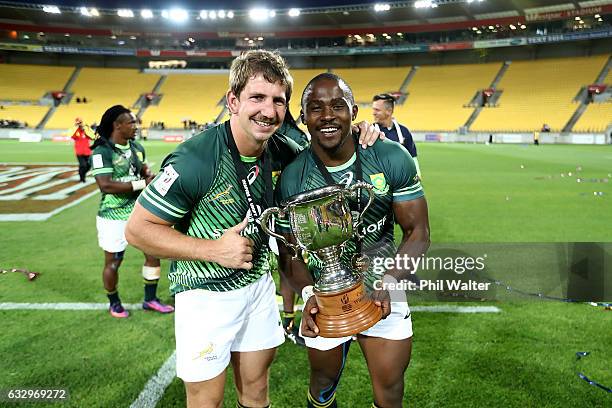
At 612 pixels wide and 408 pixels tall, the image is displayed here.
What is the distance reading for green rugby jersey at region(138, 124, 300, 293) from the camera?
1.98 metres

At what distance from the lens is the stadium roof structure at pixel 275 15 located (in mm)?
40938

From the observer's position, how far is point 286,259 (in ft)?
7.76

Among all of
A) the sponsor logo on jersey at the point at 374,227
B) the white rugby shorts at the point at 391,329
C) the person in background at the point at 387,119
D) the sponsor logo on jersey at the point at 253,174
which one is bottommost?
the white rugby shorts at the point at 391,329

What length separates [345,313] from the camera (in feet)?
6.02

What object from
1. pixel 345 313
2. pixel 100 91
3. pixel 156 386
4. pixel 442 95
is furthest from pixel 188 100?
pixel 345 313

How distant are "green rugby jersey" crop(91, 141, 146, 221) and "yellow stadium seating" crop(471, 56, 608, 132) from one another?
37.6 meters

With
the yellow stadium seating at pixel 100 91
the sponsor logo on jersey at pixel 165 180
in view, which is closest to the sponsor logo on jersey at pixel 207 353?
the sponsor logo on jersey at pixel 165 180

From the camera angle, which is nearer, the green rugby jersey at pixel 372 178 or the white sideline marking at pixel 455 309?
the green rugby jersey at pixel 372 178

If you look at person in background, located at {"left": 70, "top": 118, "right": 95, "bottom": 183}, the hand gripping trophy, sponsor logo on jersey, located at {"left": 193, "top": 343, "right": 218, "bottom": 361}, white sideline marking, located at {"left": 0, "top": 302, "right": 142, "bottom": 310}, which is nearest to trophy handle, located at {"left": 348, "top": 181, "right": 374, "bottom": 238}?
the hand gripping trophy

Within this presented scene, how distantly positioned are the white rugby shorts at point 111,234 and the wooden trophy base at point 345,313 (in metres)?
3.42

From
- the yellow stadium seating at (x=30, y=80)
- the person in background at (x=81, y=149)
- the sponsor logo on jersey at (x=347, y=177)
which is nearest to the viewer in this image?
the sponsor logo on jersey at (x=347, y=177)

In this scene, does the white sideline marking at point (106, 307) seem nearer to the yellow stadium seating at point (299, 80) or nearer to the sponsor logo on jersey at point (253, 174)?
the sponsor logo on jersey at point (253, 174)

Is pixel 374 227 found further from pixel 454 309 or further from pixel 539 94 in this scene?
pixel 539 94

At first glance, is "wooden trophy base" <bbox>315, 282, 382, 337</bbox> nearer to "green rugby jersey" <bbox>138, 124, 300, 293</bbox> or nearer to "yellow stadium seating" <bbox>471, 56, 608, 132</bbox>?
"green rugby jersey" <bbox>138, 124, 300, 293</bbox>
